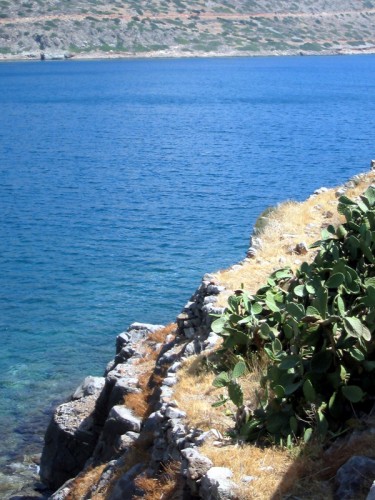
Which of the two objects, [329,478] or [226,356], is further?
[226,356]

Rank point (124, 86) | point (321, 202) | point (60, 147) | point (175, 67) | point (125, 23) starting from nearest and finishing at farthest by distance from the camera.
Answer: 1. point (321, 202)
2. point (60, 147)
3. point (124, 86)
4. point (175, 67)
5. point (125, 23)

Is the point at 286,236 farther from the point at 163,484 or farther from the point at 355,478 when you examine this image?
the point at 355,478

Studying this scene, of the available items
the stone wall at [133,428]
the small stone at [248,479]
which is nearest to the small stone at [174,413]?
the stone wall at [133,428]

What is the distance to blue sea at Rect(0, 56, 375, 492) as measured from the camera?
88.3 ft

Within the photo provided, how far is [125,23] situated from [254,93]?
7527cm

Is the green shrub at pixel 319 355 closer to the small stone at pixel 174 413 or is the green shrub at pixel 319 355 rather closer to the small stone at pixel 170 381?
the small stone at pixel 174 413

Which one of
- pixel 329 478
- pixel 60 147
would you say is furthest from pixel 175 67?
pixel 329 478

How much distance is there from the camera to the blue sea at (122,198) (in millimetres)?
26922

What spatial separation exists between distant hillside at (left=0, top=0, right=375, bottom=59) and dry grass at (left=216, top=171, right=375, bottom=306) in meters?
153

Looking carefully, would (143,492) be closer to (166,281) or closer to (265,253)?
(265,253)

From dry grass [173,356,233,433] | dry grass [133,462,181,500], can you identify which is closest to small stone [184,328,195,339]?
dry grass [173,356,233,433]

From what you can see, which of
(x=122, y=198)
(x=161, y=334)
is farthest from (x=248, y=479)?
(x=122, y=198)

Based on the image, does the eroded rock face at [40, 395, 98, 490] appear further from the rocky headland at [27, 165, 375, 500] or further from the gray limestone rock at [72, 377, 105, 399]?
the gray limestone rock at [72, 377, 105, 399]

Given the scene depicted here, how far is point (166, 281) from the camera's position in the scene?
32031 millimetres
